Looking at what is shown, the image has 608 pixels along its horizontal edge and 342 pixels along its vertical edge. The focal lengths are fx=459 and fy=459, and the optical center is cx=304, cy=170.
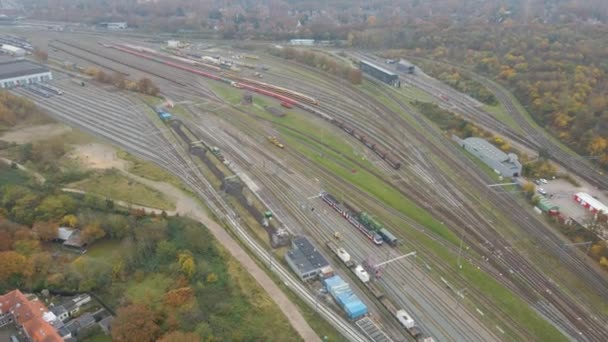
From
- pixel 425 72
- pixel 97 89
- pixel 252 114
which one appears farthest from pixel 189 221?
pixel 425 72

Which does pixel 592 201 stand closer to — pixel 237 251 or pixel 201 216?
pixel 237 251

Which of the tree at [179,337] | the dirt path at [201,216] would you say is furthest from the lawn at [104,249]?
the tree at [179,337]

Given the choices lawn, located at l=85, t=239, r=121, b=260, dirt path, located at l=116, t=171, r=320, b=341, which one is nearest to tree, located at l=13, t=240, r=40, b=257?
lawn, located at l=85, t=239, r=121, b=260

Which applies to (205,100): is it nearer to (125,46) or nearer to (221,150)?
(221,150)

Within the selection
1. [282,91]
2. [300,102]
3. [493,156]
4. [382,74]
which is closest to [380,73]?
[382,74]

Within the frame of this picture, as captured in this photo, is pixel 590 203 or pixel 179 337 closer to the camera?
pixel 179 337

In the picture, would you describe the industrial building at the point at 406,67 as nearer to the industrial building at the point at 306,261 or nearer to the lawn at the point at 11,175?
the industrial building at the point at 306,261
